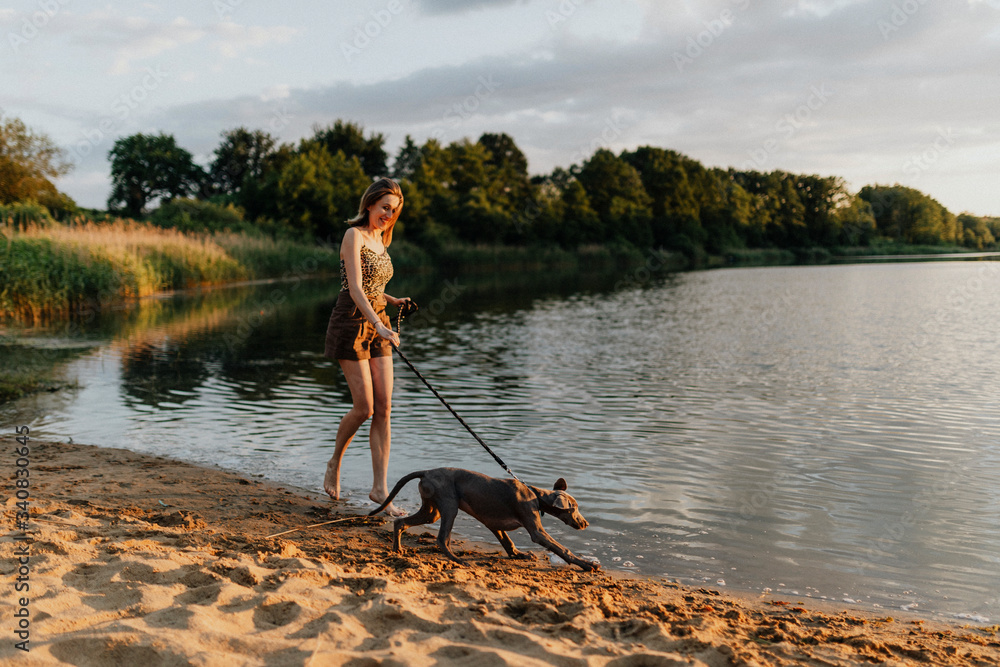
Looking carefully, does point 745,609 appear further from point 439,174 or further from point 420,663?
point 439,174

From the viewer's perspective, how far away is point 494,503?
4.08 meters

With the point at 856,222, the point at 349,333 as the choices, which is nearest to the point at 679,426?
the point at 349,333

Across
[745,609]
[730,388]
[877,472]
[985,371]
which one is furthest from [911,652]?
[985,371]

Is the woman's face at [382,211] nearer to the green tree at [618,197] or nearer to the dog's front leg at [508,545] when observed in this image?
the dog's front leg at [508,545]

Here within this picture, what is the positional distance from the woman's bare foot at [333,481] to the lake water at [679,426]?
20 cm

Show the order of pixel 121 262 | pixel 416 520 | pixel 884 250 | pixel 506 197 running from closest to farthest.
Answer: pixel 416 520 → pixel 121 262 → pixel 506 197 → pixel 884 250

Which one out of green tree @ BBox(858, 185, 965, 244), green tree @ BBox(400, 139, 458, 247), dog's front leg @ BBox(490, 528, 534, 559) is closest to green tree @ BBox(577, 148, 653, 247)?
green tree @ BBox(400, 139, 458, 247)

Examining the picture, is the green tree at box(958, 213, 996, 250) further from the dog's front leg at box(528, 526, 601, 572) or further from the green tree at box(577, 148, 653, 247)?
the dog's front leg at box(528, 526, 601, 572)

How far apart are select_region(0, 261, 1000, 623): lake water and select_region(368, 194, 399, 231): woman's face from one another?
6.59 ft

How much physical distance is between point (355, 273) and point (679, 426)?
4.28 meters

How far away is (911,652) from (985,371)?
30.5 feet

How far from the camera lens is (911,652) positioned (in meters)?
3.10

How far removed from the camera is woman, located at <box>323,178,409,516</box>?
4988 mm

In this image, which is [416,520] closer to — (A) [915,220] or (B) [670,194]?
(B) [670,194]
